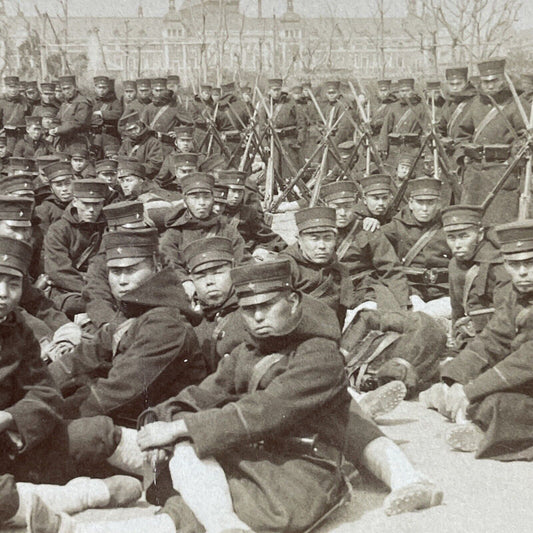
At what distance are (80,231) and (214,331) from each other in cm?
326

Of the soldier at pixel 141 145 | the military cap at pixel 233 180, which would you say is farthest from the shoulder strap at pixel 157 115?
the military cap at pixel 233 180

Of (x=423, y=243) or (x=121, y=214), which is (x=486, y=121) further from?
(x=121, y=214)

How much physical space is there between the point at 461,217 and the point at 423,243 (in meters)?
1.49

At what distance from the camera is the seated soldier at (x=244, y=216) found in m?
10.2

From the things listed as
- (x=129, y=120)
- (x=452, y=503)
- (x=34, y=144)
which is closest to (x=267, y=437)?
(x=452, y=503)

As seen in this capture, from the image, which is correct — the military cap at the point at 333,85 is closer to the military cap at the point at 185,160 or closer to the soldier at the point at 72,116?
the soldier at the point at 72,116

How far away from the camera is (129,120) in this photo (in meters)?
15.6

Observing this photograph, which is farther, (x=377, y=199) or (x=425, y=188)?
(x=377, y=199)

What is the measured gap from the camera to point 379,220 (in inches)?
371

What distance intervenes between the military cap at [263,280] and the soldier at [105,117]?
1301cm

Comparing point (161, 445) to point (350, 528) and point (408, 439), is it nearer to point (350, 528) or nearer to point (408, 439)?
point (350, 528)

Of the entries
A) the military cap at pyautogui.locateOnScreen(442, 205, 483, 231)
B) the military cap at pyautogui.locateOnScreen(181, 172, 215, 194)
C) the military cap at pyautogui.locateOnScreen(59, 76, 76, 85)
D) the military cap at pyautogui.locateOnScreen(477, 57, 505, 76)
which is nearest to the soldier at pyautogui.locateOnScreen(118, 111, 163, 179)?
the military cap at pyautogui.locateOnScreen(59, 76, 76, 85)

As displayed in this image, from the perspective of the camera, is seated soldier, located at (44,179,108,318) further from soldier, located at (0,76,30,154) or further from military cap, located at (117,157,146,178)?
soldier, located at (0,76,30,154)

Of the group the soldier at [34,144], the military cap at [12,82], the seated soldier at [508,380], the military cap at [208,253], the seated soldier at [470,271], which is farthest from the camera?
the military cap at [12,82]
